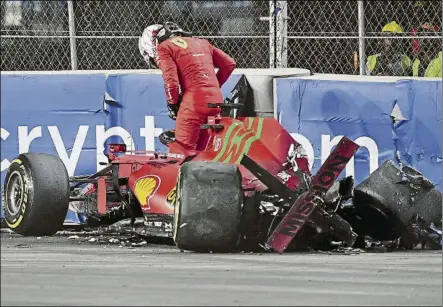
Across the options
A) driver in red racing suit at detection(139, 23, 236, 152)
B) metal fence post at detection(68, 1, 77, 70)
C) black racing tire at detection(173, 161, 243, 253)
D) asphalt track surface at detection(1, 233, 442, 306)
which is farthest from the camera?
metal fence post at detection(68, 1, 77, 70)

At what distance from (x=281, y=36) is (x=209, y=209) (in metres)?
3.68

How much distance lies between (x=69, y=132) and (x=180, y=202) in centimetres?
291

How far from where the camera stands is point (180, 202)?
367 inches

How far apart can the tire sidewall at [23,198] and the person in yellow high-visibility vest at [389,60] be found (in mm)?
4185

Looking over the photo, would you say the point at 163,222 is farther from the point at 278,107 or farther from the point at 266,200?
the point at 278,107

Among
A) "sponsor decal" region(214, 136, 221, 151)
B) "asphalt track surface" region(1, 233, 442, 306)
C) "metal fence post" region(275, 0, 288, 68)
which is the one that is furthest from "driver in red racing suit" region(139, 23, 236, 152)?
"asphalt track surface" region(1, 233, 442, 306)

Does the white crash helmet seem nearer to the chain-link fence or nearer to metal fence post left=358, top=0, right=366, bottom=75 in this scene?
the chain-link fence

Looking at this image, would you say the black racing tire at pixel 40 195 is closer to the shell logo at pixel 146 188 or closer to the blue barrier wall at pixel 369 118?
the shell logo at pixel 146 188

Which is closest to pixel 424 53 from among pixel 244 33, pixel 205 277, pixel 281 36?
pixel 281 36

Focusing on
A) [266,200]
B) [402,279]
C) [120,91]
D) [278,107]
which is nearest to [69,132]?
[120,91]

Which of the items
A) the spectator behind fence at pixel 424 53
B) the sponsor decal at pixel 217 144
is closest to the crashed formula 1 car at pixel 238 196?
the sponsor decal at pixel 217 144

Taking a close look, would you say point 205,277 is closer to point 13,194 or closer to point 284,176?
point 284,176

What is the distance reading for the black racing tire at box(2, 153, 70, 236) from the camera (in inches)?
401

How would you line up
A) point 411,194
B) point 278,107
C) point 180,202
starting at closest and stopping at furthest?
1. point 180,202
2. point 411,194
3. point 278,107
